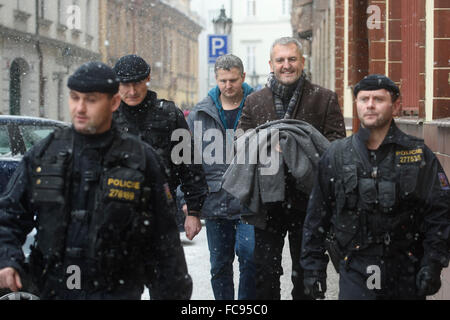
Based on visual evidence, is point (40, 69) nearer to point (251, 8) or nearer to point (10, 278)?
point (10, 278)

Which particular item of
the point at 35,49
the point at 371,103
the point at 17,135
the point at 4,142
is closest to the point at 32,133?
the point at 17,135

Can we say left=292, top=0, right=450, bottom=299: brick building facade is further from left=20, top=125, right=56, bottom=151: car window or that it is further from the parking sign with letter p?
the parking sign with letter p

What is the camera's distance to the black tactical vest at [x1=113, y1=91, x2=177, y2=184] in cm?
504

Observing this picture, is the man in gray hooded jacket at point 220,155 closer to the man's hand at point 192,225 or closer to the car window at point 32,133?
the man's hand at point 192,225

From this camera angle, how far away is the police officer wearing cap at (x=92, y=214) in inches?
130

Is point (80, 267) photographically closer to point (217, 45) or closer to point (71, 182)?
point (71, 182)

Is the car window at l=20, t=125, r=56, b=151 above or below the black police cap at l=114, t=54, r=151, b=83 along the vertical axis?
below

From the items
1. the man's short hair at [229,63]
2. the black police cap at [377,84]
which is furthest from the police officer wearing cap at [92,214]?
the man's short hair at [229,63]

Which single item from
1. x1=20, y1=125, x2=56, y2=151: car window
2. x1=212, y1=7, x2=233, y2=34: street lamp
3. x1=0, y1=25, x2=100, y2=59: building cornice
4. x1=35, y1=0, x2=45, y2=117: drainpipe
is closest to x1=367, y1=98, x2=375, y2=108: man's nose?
x1=20, y1=125, x2=56, y2=151: car window

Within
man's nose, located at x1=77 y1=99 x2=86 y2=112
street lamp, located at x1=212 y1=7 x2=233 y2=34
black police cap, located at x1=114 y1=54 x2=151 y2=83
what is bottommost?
man's nose, located at x1=77 y1=99 x2=86 y2=112

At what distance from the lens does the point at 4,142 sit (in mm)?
8414

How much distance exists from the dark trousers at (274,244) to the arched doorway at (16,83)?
80.1 feet
